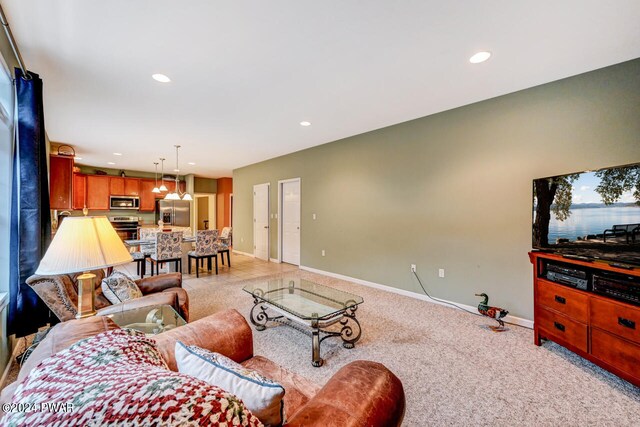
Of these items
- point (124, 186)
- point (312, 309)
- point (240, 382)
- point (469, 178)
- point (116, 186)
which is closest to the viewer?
point (240, 382)

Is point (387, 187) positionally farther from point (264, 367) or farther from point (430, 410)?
point (264, 367)

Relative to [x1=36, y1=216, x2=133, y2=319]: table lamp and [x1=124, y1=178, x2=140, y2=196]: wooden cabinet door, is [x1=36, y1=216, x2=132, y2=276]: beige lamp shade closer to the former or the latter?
[x1=36, y1=216, x2=133, y2=319]: table lamp

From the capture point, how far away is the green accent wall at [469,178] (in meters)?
2.58

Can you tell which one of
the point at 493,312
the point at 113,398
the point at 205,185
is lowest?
the point at 493,312

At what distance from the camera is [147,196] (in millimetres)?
8344

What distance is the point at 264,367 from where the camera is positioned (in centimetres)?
146

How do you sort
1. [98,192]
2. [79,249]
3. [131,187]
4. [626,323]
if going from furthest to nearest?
[131,187], [98,192], [626,323], [79,249]

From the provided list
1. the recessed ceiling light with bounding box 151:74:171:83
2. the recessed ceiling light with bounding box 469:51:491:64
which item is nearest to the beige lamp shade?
the recessed ceiling light with bounding box 151:74:171:83

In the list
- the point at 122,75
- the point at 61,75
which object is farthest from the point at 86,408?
the point at 61,75

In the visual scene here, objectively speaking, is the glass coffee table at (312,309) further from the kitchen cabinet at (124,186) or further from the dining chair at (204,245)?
the kitchen cabinet at (124,186)

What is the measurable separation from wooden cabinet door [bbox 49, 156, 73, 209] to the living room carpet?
3238 mm

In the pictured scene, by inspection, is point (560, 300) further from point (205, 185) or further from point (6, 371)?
point (205, 185)

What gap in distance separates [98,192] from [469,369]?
370 inches

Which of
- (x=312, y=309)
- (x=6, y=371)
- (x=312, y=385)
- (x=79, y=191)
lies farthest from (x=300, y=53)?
(x=79, y=191)
